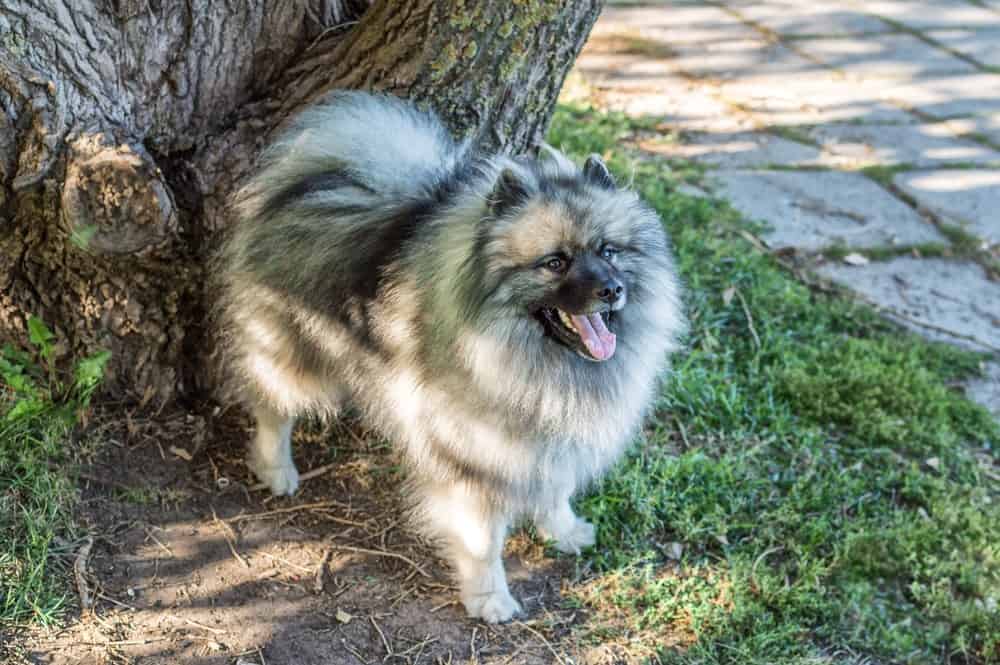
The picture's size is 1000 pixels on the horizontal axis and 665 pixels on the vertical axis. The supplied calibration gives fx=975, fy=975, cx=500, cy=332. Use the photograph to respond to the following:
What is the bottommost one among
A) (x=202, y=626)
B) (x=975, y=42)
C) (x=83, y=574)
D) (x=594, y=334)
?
(x=202, y=626)

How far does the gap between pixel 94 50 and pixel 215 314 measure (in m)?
0.89

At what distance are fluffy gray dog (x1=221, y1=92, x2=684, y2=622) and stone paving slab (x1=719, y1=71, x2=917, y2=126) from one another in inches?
142

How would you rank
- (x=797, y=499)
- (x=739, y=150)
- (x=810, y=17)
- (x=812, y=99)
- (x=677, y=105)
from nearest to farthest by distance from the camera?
1. (x=797, y=499)
2. (x=739, y=150)
3. (x=677, y=105)
4. (x=812, y=99)
5. (x=810, y=17)

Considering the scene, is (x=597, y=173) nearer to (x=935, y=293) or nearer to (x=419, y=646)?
(x=419, y=646)

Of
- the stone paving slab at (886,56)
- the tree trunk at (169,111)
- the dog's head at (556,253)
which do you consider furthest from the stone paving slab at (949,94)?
the dog's head at (556,253)

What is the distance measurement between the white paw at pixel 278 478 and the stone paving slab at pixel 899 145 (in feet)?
12.1

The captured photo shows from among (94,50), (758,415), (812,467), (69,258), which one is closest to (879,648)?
(812,467)

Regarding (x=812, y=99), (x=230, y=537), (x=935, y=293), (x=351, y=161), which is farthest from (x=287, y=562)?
(x=812, y=99)

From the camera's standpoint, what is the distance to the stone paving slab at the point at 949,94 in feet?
20.2

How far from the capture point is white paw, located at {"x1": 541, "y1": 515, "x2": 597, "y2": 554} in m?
3.16

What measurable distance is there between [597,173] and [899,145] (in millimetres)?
3887

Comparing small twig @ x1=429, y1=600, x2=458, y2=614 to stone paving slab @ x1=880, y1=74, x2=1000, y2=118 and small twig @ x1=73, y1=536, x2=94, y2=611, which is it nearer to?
small twig @ x1=73, y1=536, x2=94, y2=611

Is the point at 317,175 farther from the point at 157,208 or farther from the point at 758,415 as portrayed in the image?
the point at 758,415

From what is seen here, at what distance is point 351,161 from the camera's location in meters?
2.81
